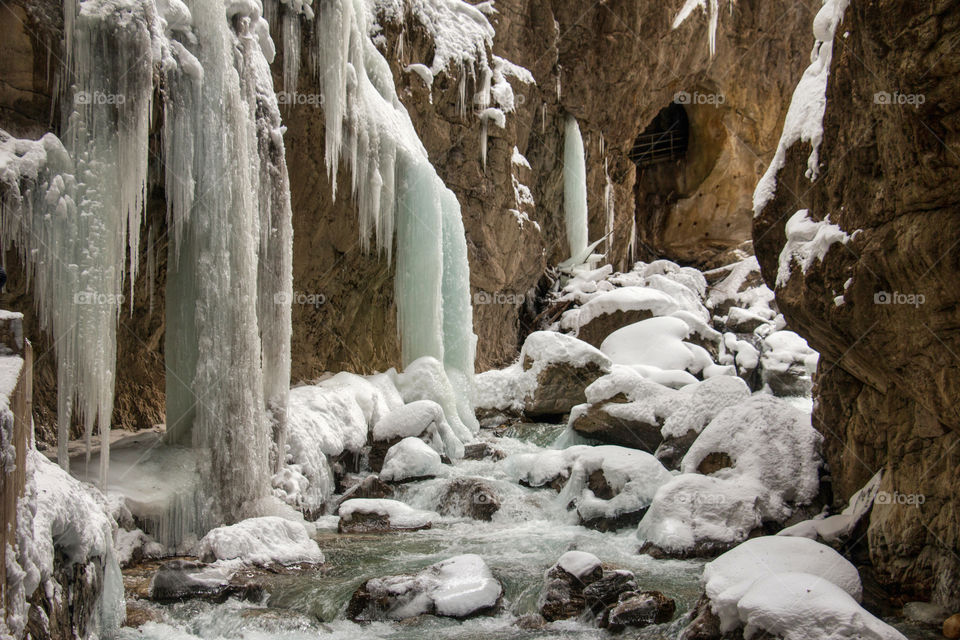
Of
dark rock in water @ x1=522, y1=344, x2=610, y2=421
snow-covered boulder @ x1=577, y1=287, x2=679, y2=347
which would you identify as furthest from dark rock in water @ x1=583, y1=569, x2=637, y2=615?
snow-covered boulder @ x1=577, y1=287, x2=679, y2=347

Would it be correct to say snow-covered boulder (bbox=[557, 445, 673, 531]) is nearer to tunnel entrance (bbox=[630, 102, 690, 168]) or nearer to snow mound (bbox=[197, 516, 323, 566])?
snow mound (bbox=[197, 516, 323, 566])

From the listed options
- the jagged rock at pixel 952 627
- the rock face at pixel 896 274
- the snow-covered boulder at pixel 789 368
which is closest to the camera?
the rock face at pixel 896 274

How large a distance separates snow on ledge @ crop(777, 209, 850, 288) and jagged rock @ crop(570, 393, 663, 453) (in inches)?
184

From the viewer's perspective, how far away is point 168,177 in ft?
23.9

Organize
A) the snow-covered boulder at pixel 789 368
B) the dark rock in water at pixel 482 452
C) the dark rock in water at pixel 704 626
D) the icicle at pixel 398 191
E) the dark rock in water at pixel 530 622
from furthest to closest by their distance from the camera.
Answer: the snow-covered boulder at pixel 789 368, the dark rock in water at pixel 482 452, the icicle at pixel 398 191, the dark rock in water at pixel 530 622, the dark rock in water at pixel 704 626

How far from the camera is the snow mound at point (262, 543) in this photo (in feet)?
22.6

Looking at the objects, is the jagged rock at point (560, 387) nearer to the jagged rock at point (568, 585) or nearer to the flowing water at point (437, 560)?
the flowing water at point (437, 560)

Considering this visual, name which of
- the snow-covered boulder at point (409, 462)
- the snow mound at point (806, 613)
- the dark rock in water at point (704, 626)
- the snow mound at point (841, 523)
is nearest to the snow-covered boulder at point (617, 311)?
the snow-covered boulder at point (409, 462)

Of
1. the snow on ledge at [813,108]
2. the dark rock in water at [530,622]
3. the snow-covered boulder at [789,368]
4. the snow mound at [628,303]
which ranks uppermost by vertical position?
the snow on ledge at [813,108]

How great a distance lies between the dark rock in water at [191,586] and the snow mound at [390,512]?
2.56 meters

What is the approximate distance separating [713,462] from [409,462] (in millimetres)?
3723

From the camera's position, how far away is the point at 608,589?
20.1ft

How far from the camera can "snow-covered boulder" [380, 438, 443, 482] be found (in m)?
10.2

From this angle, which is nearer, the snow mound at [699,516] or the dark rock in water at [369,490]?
the snow mound at [699,516]
